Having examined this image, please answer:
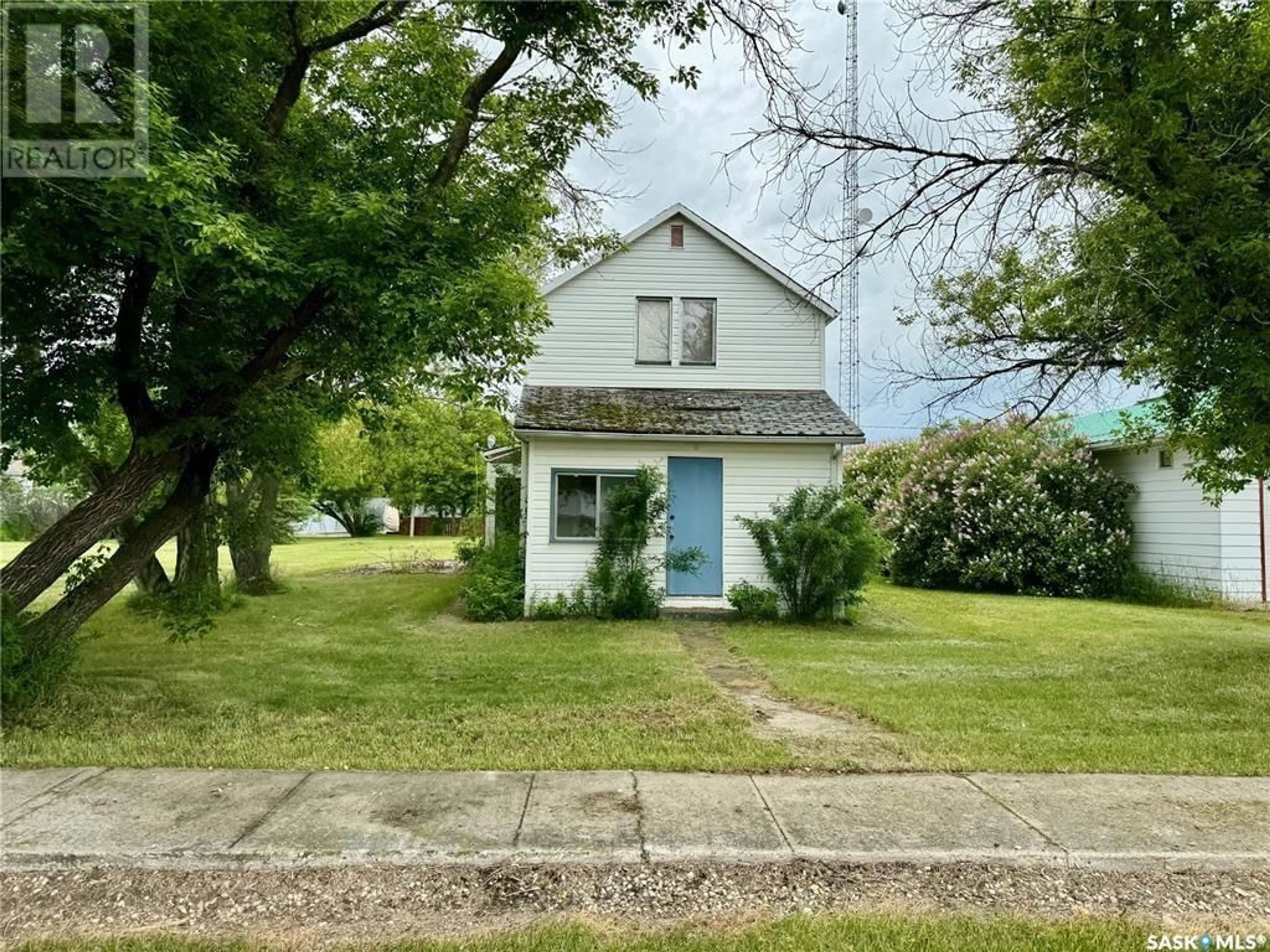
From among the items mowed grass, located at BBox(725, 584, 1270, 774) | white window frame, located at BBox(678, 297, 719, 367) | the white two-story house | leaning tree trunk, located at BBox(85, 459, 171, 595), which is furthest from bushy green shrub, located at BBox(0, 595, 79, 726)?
white window frame, located at BBox(678, 297, 719, 367)

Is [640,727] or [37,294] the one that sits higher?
[37,294]

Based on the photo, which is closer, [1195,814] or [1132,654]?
[1195,814]

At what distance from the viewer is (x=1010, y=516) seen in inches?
614

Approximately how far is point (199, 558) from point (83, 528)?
206 inches

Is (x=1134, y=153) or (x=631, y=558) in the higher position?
(x=1134, y=153)

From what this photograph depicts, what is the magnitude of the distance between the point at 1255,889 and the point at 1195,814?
30.9 inches

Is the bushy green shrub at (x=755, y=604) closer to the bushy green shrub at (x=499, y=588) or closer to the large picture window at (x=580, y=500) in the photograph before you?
the large picture window at (x=580, y=500)

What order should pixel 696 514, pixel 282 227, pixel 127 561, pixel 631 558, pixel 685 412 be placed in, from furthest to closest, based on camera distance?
pixel 685 412 < pixel 696 514 < pixel 631 558 < pixel 127 561 < pixel 282 227

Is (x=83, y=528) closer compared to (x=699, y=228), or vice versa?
(x=83, y=528)

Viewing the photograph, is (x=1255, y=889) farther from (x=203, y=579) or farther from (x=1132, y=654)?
(x=203, y=579)

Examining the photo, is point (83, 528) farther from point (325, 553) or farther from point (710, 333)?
point (325, 553)

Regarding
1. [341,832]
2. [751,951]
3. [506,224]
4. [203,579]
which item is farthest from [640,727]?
[203,579]

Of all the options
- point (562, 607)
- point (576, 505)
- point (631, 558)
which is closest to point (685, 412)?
point (576, 505)

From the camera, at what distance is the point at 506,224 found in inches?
283
